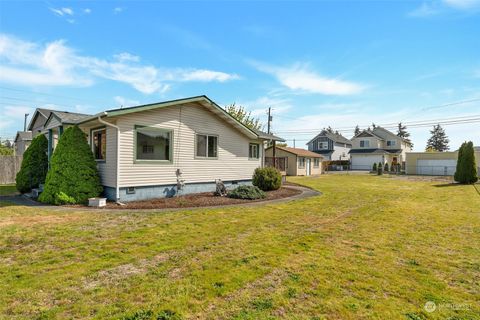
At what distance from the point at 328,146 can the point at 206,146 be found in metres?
41.3

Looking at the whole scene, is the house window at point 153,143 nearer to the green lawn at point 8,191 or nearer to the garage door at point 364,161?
the green lawn at point 8,191

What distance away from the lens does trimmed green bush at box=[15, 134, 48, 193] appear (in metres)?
12.6

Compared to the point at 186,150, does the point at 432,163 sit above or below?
below

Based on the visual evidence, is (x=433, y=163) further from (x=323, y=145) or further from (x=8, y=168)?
(x=8, y=168)

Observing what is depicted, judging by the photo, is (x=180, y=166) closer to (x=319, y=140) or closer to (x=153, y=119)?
(x=153, y=119)

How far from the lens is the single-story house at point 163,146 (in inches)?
398

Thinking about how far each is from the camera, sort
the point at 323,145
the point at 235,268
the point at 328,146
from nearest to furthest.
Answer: the point at 235,268
the point at 328,146
the point at 323,145

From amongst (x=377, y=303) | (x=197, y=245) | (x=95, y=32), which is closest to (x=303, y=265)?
(x=377, y=303)

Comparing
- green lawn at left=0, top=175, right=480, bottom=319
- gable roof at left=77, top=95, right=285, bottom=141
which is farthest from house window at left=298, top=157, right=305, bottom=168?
green lawn at left=0, top=175, right=480, bottom=319

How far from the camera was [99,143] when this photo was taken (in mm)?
11344

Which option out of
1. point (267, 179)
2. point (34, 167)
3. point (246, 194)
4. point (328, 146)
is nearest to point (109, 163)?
point (34, 167)

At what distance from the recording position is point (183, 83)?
72.7 feet

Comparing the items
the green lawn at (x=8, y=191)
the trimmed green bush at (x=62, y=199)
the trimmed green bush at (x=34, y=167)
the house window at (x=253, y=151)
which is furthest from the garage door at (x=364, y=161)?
the green lawn at (x=8, y=191)

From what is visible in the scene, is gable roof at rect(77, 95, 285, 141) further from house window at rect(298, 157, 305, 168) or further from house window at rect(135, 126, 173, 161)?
house window at rect(298, 157, 305, 168)
